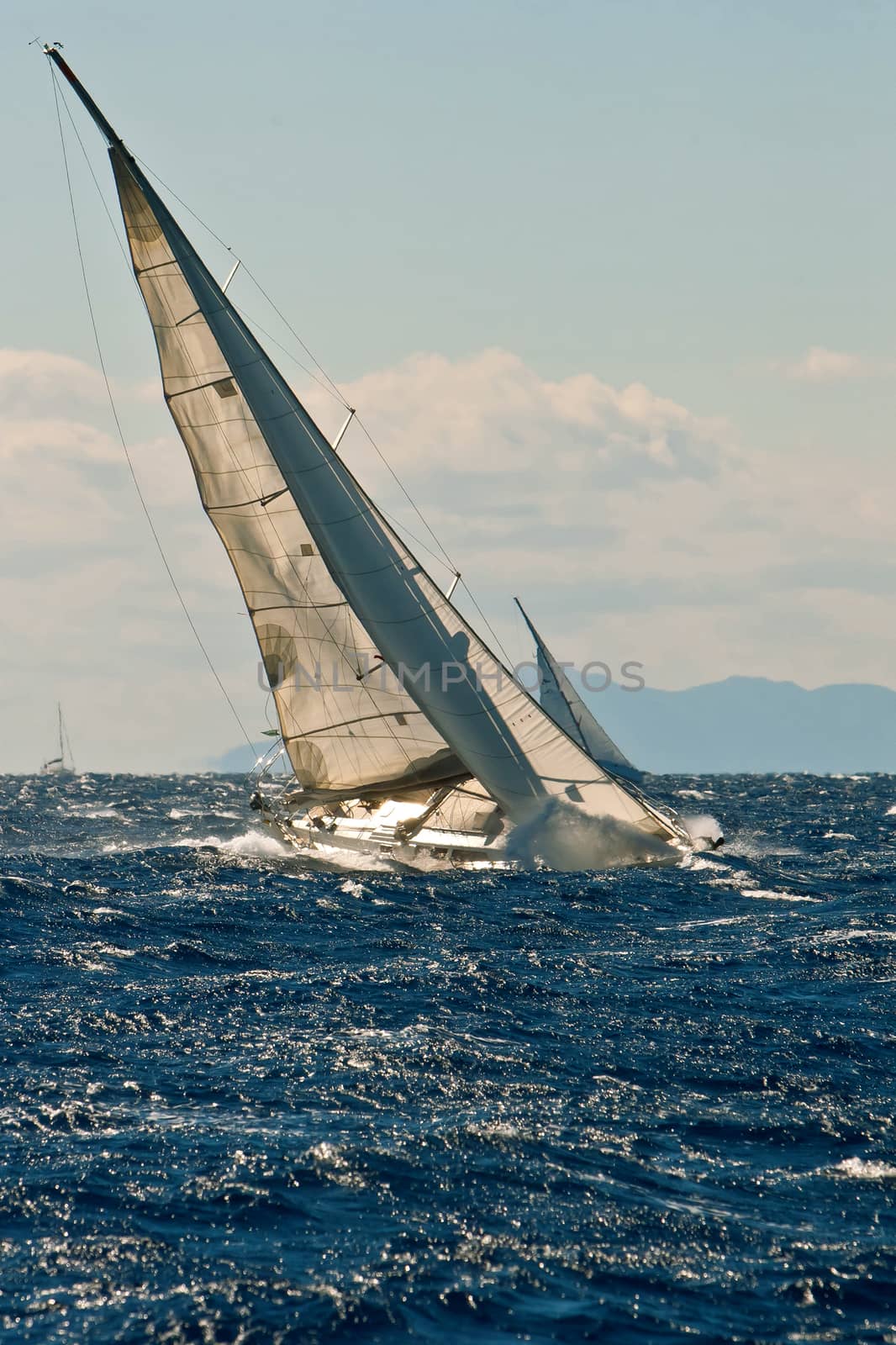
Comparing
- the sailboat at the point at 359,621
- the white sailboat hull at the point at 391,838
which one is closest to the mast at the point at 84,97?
the sailboat at the point at 359,621

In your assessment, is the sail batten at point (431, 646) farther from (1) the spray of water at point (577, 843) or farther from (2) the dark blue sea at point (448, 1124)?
(2) the dark blue sea at point (448, 1124)

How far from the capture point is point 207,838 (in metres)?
45.3

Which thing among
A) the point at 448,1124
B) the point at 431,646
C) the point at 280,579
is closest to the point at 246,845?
the point at 280,579

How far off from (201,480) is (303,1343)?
27751 mm

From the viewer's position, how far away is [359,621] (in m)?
34.6

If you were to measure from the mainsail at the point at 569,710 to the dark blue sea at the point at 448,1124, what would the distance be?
114ft

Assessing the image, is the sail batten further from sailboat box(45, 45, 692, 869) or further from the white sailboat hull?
the white sailboat hull

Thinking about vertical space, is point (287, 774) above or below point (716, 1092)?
above

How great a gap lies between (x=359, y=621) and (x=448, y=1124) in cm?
2146

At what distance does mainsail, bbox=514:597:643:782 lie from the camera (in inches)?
2467

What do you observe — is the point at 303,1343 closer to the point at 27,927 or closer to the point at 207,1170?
the point at 207,1170

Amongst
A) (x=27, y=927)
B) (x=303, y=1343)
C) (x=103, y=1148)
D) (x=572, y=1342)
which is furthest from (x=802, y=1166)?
(x=27, y=927)

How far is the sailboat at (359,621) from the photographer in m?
32.5

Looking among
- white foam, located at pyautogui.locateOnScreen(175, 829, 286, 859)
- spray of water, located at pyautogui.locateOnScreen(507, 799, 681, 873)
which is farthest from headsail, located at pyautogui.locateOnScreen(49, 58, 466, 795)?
spray of water, located at pyautogui.locateOnScreen(507, 799, 681, 873)
